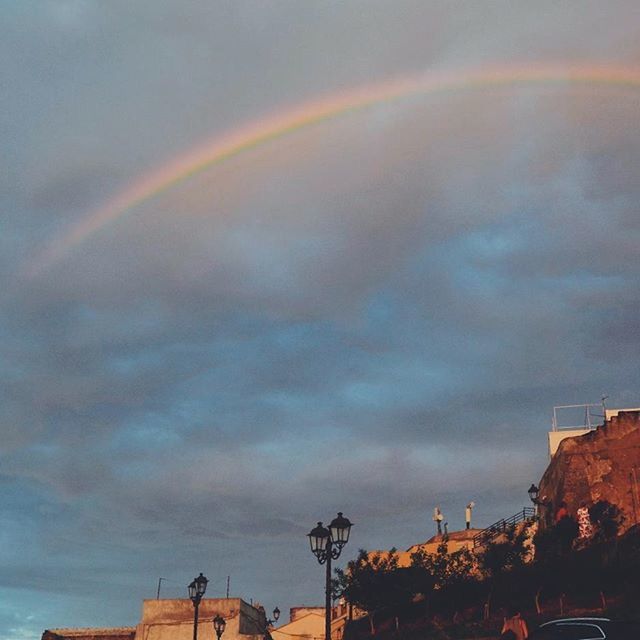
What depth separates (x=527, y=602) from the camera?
32.0 meters

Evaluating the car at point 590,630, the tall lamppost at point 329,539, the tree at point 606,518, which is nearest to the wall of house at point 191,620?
the tree at point 606,518

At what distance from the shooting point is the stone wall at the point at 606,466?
47312 mm

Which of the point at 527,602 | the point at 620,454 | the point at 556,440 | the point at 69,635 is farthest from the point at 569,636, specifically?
the point at 69,635

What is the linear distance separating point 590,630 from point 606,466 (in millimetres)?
35527

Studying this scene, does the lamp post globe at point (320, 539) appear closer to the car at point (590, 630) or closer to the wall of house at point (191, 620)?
the car at point (590, 630)

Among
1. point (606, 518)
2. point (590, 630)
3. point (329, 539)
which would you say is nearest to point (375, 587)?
point (606, 518)

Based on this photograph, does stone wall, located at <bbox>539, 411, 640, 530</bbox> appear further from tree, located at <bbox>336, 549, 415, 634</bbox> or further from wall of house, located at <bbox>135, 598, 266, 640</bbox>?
wall of house, located at <bbox>135, 598, 266, 640</bbox>

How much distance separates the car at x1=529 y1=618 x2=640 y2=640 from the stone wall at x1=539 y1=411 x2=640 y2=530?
34.4 m

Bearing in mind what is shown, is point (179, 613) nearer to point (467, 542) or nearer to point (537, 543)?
point (467, 542)

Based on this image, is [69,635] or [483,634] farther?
[69,635]

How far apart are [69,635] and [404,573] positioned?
3553cm

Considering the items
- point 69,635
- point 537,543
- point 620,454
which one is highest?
point 620,454

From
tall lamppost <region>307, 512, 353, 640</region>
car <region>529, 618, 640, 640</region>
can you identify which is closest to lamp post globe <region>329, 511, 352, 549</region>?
tall lamppost <region>307, 512, 353, 640</region>

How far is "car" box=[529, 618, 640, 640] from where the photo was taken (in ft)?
46.8
